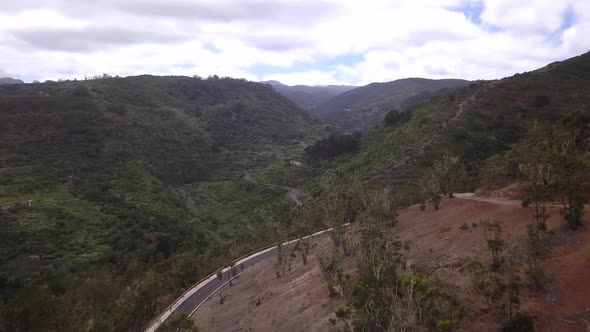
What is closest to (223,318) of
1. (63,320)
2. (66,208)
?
(63,320)

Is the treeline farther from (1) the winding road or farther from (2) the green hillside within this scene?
(1) the winding road

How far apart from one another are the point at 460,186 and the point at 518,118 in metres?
29.7

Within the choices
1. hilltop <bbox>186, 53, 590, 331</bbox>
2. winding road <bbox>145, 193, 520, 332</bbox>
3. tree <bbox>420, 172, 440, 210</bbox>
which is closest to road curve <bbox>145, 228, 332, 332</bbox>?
winding road <bbox>145, 193, 520, 332</bbox>

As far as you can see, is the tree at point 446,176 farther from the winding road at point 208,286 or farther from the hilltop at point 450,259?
the winding road at point 208,286

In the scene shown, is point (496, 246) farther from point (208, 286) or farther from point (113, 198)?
point (113, 198)

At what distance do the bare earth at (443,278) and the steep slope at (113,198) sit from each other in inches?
265

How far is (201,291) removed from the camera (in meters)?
38.8

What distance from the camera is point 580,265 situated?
1906cm

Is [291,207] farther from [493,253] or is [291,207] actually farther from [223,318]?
[493,253]

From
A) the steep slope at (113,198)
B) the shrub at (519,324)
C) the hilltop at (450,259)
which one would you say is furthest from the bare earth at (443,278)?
the steep slope at (113,198)

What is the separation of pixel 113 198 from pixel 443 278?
55878mm

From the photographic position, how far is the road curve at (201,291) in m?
32.4

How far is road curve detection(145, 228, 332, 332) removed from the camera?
3239 centimetres

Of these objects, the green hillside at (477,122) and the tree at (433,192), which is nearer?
the tree at (433,192)
